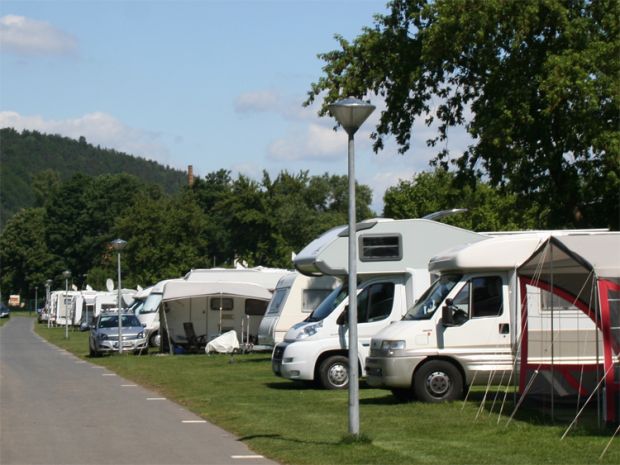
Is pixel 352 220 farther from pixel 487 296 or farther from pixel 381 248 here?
pixel 381 248

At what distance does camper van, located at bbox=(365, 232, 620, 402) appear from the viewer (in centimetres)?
1752

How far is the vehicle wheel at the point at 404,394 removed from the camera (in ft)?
60.1

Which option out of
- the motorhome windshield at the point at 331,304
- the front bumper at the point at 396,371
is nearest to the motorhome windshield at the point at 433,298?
the front bumper at the point at 396,371

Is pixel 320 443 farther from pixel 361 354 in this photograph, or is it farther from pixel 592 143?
pixel 592 143

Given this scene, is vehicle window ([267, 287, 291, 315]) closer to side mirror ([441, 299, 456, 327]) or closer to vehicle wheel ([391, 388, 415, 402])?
vehicle wheel ([391, 388, 415, 402])

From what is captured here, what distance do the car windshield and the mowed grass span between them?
1626 cm

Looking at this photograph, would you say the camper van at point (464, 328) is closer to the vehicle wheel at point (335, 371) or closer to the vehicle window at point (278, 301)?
the vehicle wheel at point (335, 371)

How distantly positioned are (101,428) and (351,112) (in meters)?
5.81

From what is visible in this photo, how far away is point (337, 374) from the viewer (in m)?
21.0

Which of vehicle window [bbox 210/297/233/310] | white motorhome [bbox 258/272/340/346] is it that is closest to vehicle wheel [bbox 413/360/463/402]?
white motorhome [bbox 258/272/340/346]

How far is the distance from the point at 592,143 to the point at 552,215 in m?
3.48

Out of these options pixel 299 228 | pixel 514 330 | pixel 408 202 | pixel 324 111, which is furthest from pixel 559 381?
pixel 299 228

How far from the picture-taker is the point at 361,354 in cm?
2066

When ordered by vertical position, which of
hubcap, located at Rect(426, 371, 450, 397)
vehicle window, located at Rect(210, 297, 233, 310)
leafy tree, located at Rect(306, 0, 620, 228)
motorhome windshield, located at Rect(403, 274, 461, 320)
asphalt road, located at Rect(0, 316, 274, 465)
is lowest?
asphalt road, located at Rect(0, 316, 274, 465)
